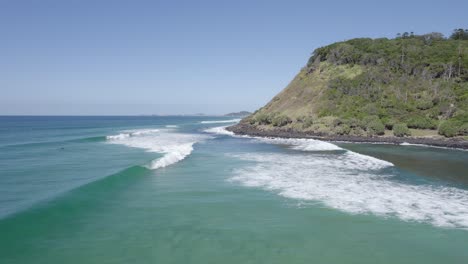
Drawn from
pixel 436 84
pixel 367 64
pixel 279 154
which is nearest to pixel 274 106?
pixel 367 64

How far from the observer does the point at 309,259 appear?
10.5 meters

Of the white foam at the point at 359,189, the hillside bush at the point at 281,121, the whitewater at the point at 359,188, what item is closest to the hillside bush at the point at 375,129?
the hillside bush at the point at 281,121

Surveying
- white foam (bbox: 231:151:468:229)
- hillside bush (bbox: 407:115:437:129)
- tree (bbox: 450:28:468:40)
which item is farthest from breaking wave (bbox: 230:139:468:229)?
tree (bbox: 450:28:468:40)

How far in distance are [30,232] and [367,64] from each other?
74.0 metres

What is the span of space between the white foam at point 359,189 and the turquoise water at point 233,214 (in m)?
0.07

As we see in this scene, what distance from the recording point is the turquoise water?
35.8ft

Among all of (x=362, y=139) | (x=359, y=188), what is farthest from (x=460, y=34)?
(x=359, y=188)

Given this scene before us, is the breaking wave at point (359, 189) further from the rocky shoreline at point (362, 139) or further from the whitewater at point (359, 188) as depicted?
the rocky shoreline at point (362, 139)

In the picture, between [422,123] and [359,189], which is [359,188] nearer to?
[359,189]

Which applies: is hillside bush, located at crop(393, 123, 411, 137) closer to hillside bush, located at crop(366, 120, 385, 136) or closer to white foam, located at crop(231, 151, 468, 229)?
hillside bush, located at crop(366, 120, 385, 136)

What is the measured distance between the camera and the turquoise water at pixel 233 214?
1091 centimetres

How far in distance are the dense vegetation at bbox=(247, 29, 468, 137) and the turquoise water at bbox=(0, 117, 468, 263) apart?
29.6 m

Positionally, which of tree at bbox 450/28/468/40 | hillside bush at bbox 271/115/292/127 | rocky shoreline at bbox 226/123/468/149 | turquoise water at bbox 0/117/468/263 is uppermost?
tree at bbox 450/28/468/40

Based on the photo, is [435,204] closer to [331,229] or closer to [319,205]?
[319,205]
